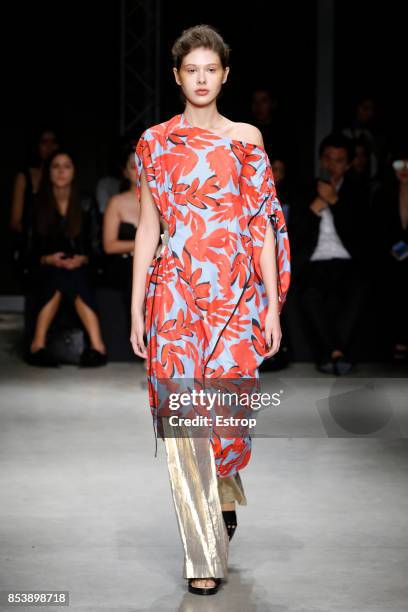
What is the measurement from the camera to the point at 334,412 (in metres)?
5.27

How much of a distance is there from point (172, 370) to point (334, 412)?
8.21ft

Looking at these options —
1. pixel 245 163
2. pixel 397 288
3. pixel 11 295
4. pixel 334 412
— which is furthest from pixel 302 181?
pixel 245 163

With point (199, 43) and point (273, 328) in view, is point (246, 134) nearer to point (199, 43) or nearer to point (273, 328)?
point (199, 43)

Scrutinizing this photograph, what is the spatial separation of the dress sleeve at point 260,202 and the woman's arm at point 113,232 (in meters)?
3.54

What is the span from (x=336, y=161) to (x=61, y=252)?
152 centimetres

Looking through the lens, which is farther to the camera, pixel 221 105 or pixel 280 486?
pixel 221 105

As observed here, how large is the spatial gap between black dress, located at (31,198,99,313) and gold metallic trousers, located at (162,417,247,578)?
3.75 metres

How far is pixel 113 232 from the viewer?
654 cm

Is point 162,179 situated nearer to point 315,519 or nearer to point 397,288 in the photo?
point 315,519

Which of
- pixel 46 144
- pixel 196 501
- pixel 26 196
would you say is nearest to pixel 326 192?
pixel 26 196

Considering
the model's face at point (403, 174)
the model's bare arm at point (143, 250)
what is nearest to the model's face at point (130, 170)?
the model's face at point (403, 174)

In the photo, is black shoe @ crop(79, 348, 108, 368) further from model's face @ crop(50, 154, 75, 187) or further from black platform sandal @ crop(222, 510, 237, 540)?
black platform sandal @ crop(222, 510, 237, 540)

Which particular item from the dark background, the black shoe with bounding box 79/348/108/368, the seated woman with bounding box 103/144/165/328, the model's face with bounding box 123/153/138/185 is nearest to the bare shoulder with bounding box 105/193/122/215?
the seated woman with bounding box 103/144/165/328

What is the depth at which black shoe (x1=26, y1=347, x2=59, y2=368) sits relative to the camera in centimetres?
652
